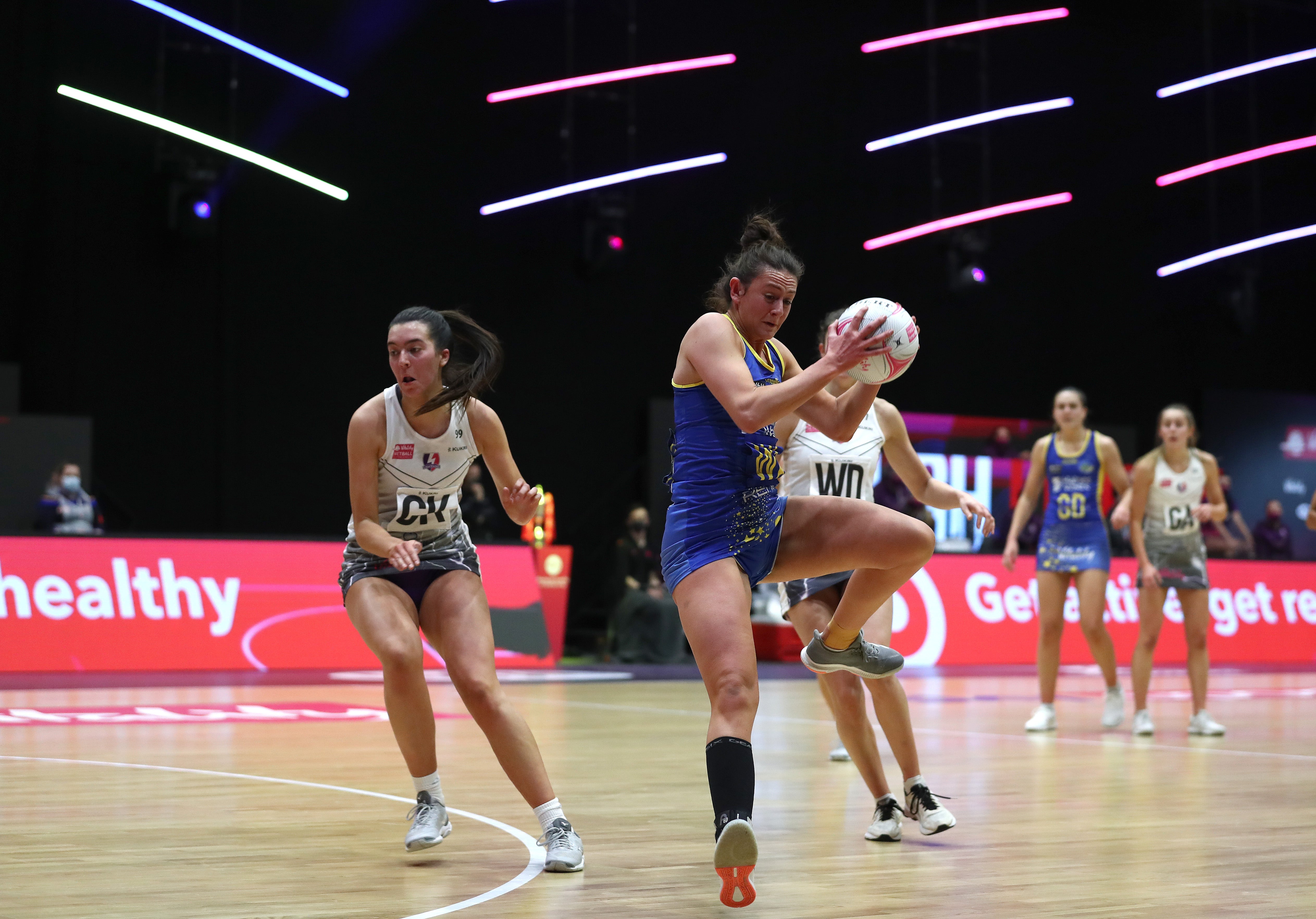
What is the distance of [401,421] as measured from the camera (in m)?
4.41

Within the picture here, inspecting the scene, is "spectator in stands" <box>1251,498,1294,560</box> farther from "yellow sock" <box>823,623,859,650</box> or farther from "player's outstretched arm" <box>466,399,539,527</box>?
"player's outstretched arm" <box>466,399,539,527</box>

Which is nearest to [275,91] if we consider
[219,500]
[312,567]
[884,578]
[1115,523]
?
[219,500]

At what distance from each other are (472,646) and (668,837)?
1001 millimetres

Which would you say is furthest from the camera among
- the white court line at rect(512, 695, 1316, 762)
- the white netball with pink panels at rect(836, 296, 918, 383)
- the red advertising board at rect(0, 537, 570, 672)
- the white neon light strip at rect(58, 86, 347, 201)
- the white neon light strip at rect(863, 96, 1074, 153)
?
the white neon light strip at rect(863, 96, 1074, 153)

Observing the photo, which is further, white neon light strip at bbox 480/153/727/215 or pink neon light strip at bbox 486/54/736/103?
white neon light strip at bbox 480/153/727/215

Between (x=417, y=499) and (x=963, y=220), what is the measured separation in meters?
12.7

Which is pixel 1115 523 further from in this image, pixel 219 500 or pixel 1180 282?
pixel 1180 282

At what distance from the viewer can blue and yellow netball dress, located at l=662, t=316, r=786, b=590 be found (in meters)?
3.74

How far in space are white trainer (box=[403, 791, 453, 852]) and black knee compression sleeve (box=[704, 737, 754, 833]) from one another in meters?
1.17

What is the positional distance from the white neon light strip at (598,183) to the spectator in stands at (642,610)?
3.38 metres

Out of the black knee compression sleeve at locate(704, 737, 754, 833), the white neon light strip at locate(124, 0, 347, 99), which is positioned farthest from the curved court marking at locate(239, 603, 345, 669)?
the black knee compression sleeve at locate(704, 737, 754, 833)

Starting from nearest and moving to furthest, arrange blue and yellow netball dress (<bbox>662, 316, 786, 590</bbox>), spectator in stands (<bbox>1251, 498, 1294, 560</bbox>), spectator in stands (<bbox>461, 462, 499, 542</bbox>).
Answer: blue and yellow netball dress (<bbox>662, 316, 786, 590</bbox>) < spectator in stands (<bbox>461, 462, 499, 542</bbox>) < spectator in stands (<bbox>1251, 498, 1294, 560</bbox>)

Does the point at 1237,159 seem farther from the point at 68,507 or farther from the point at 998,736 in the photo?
the point at 68,507

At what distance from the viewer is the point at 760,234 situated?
3904mm
